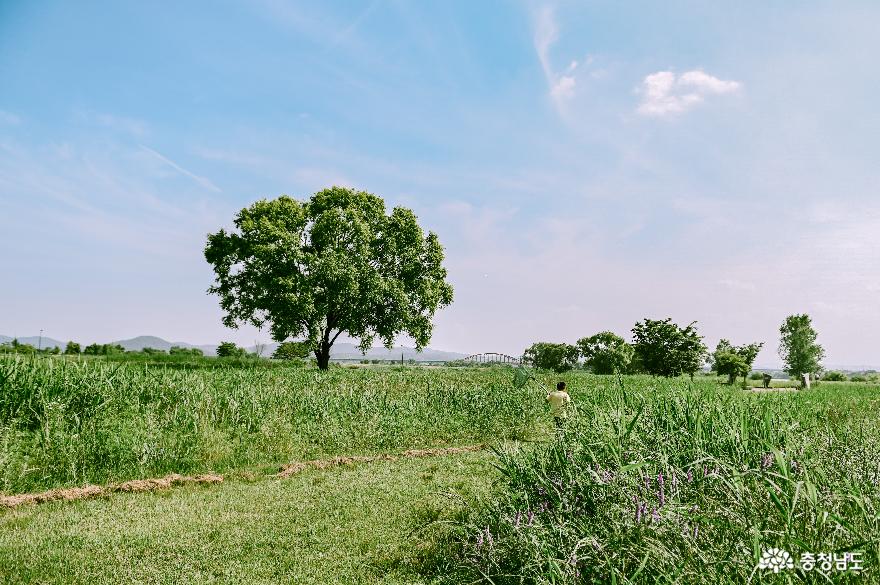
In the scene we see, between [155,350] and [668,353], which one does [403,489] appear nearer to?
[155,350]

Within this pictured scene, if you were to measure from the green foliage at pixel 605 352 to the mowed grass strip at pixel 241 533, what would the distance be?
71761 millimetres

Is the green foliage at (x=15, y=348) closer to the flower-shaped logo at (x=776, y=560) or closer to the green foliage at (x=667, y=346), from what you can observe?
the flower-shaped logo at (x=776, y=560)

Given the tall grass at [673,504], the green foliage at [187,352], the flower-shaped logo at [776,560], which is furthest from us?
the green foliage at [187,352]

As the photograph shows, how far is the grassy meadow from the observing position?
4.05 meters

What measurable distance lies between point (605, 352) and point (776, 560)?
89.2m

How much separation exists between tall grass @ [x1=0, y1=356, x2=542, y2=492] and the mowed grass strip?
4.90ft

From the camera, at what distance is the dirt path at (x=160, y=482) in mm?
9484

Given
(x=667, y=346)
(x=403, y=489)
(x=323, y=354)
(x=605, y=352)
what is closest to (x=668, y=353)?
(x=667, y=346)

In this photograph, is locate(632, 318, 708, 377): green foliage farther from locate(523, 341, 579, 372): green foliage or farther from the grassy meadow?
the grassy meadow

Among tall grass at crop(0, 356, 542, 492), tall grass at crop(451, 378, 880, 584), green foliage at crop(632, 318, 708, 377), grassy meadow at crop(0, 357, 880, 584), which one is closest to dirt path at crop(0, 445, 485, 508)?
grassy meadow at crop(0, 357, 880, 584)

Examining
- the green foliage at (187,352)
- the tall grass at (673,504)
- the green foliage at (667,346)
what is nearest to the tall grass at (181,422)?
the tall grass at (673,504)

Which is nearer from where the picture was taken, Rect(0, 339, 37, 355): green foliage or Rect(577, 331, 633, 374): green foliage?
Rect(0, 339, 37, 355): green foliage

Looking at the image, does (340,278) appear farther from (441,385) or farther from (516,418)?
(516,418)

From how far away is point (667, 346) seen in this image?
6944cm
